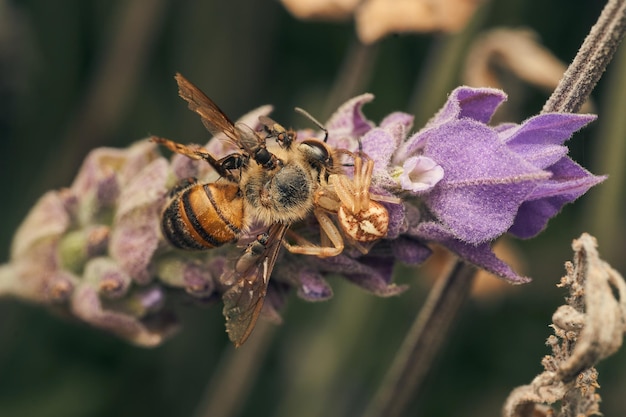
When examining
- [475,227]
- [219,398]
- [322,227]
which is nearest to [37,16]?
[219,398]

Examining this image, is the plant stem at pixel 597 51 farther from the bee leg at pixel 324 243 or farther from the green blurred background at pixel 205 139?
the green blurred background at pixel 205 139

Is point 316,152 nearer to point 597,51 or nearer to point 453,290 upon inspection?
point 453,290

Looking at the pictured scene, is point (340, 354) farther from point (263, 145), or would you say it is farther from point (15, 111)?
point (15, 111)

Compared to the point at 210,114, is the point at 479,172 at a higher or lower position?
higher

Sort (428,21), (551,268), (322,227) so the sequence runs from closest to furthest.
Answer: (322,227) → (428,21) → (551,268)

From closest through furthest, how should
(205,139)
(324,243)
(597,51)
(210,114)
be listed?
1. (597,51)
2. (324,243)
3. (210,114)
4. (205,139)

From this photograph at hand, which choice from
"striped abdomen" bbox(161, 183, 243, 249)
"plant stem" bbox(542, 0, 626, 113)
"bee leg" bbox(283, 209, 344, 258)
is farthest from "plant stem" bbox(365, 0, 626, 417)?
"striped abdomen" bbox(161, 183, 243, 249)

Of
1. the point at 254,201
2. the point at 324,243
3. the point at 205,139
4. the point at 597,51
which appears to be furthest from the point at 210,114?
the point at 205,139

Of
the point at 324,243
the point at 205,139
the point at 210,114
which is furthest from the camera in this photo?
the point at 205,139
